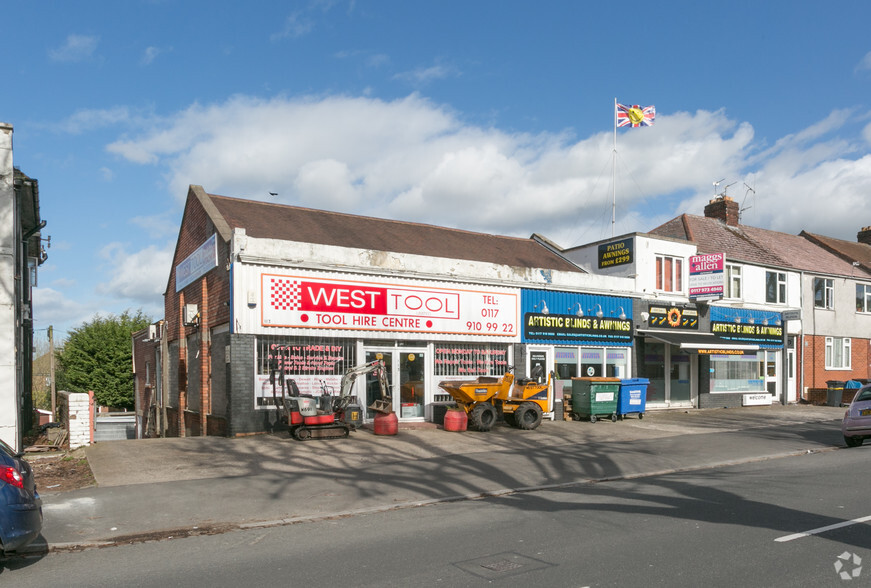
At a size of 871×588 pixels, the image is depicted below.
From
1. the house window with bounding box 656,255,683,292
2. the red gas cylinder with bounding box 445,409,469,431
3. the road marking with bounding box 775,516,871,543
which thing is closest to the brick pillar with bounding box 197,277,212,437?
the red gas cylinder with bounding box 445,409,469,431

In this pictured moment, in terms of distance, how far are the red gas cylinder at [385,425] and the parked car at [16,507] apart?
10109 mm

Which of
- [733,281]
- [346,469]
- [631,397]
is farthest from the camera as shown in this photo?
[733,281]

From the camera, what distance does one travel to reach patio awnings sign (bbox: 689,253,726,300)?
82.7 feet

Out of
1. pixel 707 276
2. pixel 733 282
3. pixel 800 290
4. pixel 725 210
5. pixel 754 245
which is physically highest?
pixel 725 210

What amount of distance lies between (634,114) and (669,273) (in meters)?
6.85

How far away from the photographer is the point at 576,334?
22.5m

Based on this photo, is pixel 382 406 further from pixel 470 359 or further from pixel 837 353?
pixel 837 353

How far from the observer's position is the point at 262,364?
A: 16.6 m

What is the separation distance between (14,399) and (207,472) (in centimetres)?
446

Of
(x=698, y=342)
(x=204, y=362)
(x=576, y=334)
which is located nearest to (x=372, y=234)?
(x=204, y=362)

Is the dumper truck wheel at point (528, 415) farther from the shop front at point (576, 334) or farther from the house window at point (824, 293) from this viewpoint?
the house window at point (824, 293)

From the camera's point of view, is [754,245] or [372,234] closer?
[372,234]

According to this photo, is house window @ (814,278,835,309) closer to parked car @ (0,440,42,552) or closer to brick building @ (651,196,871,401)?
brick building @ (651,196,871,401)

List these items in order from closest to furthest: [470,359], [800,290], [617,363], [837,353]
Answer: [470,359]
[617,363]
[800,290]
[837,353]
